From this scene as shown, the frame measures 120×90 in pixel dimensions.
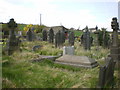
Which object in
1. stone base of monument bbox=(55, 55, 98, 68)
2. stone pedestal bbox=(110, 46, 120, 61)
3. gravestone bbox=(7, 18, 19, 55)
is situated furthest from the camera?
gravestone bbox=(7, 18, 19, 55)

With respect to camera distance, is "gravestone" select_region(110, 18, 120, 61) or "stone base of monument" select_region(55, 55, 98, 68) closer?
"stone base of monument" select_region(55, 55, 98, 68)

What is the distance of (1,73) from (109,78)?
3.64m

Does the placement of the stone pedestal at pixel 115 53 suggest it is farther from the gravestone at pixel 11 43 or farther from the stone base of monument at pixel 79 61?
the gravestone at pixel 11 43

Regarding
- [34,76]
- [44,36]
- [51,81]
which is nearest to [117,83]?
[51,81]

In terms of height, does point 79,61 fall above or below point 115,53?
below

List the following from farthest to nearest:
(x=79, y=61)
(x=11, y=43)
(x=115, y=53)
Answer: (x=11, y=43), (x=115, y=53), (x=79, y=61)

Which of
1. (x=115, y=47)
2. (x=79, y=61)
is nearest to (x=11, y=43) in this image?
(x=79, y=61)

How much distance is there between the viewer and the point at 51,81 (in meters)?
5.12

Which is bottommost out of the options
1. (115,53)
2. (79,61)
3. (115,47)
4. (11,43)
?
(79,61)

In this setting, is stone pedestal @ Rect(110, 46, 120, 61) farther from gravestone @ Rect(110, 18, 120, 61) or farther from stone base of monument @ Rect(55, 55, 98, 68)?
stone base of monument @ Rect(55, 55, 98, 68)

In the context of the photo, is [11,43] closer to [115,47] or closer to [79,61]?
[79,61]

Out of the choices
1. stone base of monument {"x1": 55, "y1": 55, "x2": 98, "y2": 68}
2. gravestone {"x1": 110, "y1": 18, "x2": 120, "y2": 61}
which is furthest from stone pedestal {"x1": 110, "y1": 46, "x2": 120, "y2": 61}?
stone base of monument {"x1": 55, "y1": 55, "x2": 98, "y2": 68}

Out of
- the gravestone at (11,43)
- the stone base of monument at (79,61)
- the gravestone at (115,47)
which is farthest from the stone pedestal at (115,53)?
the gravestone at (11,43)

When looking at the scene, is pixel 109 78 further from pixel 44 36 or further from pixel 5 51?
pixel 44 36
